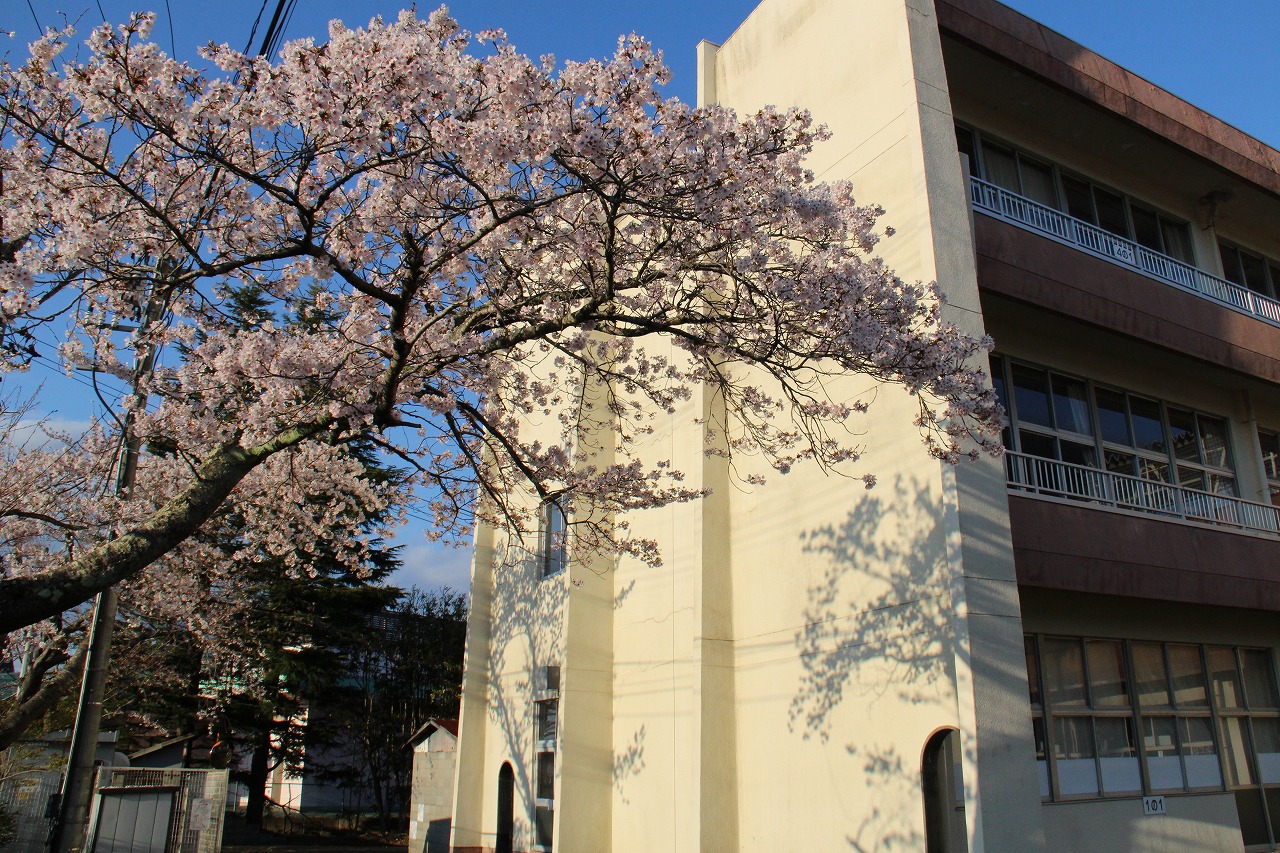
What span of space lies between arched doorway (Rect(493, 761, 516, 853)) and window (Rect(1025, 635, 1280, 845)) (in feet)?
26.3

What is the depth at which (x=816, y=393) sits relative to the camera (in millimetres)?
9891

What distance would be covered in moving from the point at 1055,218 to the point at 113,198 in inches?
397

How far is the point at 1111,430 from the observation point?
11078mm

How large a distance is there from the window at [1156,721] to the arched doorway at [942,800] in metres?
1.46

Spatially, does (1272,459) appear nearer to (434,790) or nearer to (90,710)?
(434,790)

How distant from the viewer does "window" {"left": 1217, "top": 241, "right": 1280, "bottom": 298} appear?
45.4 ft

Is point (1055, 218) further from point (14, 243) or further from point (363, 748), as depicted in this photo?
point (363, 748)

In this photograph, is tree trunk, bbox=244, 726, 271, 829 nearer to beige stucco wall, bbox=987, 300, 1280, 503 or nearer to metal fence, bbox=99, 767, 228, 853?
metal fence, bbox=99, 767, 228, 853

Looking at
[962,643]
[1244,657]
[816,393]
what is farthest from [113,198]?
[1244,657]

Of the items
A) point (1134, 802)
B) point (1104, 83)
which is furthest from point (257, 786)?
point (1104, 83)

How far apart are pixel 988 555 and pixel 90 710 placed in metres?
7.93

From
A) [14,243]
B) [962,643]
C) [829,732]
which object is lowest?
[829,732]

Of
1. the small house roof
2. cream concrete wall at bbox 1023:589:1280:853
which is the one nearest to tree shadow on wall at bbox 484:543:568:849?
the small house roof

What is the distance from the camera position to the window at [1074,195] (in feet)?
36.3
